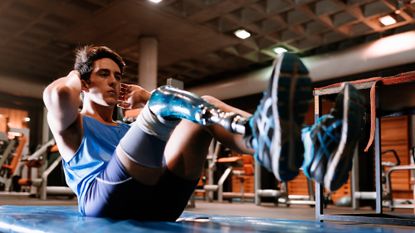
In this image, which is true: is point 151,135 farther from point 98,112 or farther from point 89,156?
point 98,112

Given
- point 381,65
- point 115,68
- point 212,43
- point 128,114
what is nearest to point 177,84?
point 128,114

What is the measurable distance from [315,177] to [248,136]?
175 millimetres

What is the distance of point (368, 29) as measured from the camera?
5613 millimetres

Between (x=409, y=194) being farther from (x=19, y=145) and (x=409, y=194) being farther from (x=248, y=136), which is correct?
(x=248, y=136)

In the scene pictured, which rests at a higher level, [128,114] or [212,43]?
[212,43]

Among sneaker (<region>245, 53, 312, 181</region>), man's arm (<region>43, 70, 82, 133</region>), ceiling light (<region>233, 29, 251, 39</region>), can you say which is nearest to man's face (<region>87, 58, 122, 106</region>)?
man's arm (<region>43, 70, 82, 133</region>)

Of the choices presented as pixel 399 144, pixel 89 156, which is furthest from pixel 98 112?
pixel 399 144

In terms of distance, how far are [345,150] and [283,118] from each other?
17 cm

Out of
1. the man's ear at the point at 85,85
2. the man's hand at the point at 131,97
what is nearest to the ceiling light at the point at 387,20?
the man's hand at the point at 131,97

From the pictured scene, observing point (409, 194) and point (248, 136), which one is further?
point (409, 194)

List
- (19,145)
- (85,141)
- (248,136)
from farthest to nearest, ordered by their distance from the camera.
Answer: (19,145) → (85,141) → (248,136)

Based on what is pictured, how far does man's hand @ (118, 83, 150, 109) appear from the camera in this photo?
5.42 ft

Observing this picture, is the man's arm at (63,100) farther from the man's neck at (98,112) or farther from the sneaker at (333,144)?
the sneaker at (333,144)

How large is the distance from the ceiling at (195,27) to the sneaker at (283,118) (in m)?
4.13
